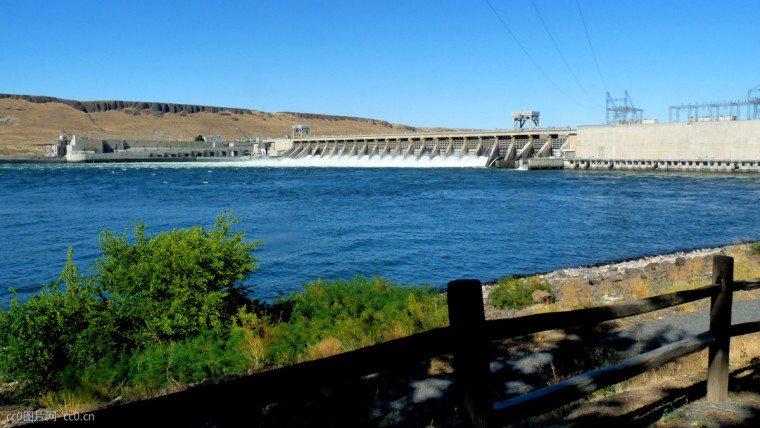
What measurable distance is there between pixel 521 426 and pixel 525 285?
26.8ft

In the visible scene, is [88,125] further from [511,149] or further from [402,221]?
[402,221]

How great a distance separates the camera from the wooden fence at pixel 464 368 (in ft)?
6.25

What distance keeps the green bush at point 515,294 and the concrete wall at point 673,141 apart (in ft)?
184

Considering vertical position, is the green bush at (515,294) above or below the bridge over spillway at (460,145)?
below

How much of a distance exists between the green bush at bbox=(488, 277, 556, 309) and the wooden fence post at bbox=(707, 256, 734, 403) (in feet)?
21.9

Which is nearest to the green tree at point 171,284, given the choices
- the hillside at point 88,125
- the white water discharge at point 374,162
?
the white water discharge at point 374,162

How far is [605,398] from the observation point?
4.50 meters

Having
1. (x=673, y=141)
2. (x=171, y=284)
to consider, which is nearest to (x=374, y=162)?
(x=673, y=141)

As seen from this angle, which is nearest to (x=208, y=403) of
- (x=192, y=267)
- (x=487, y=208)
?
(x=192, y=267)

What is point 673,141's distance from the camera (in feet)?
202

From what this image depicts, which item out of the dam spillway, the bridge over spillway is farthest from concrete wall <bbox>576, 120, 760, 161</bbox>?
the bridge over spillway

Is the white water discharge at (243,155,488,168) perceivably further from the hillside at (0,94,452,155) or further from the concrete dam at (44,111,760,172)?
the hillside at (0,94,452,155)

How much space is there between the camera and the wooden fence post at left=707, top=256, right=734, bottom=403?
385 centimetres

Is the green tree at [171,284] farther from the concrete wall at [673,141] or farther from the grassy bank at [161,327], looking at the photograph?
the concrete wall at [673,141]
